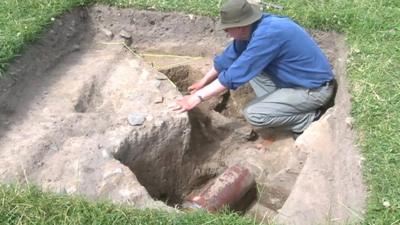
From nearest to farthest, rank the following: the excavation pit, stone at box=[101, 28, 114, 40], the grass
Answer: the grass, the excavation pit, stone at box=[101, 28, 114, 40]

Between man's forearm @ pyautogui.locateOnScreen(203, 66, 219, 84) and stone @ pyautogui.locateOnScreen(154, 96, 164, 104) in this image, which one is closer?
stone @ pyautogui.locateOnScreen(154, 96, 164, 104)

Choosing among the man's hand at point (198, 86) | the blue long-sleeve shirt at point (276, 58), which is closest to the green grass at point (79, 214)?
the blue long-sleeve shirt at point (276, 58)

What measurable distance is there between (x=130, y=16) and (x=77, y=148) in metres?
1.97

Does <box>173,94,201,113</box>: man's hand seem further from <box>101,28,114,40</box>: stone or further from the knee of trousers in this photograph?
<box>101,28,114,40</box>: stone

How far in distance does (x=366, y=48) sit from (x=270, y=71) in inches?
31.5

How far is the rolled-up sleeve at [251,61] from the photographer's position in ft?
15.0

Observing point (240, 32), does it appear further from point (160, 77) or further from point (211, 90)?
point (160, 77)

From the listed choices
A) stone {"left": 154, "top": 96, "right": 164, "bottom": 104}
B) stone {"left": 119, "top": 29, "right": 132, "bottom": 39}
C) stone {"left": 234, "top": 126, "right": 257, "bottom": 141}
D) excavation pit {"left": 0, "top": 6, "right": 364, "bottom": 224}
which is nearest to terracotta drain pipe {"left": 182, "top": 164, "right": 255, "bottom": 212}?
excavation pit {"left": 0, "top": 6, "right": 364, "bottom": 224}

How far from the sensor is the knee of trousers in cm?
509

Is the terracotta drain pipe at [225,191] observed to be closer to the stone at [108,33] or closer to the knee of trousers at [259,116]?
the knee of trousers at [259,116]

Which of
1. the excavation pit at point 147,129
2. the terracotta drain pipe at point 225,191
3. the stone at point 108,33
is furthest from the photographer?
the stone at point 108,33

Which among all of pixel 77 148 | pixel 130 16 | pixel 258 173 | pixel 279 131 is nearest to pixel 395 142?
pixel 258 173

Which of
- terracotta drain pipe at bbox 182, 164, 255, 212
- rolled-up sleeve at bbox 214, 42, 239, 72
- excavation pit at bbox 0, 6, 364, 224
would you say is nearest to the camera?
excavation pit at bbox 0, 6, 364, 224

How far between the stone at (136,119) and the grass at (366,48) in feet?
3.37
